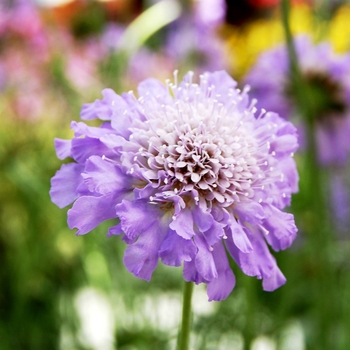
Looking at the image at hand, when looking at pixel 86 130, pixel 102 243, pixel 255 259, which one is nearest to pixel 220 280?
pixel 255 259

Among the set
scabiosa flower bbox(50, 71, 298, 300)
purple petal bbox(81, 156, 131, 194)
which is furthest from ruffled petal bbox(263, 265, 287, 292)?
purple petal bbox(81, 156, 131, 194)

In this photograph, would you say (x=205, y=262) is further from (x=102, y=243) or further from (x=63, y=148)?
(x=102, y=243)

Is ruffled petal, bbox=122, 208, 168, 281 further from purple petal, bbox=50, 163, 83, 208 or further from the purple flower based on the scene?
the purple flower

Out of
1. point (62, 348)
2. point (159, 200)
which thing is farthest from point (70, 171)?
point (62, 348)

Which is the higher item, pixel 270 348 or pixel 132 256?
pixel 132 256

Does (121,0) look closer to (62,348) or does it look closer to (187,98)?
(62,348)

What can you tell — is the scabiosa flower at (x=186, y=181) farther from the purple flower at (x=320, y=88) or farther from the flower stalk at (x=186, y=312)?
the purple flower at (x=320, y=88)

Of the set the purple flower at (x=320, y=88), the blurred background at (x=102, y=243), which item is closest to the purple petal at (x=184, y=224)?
the blurred background at (x=102, y=243)
